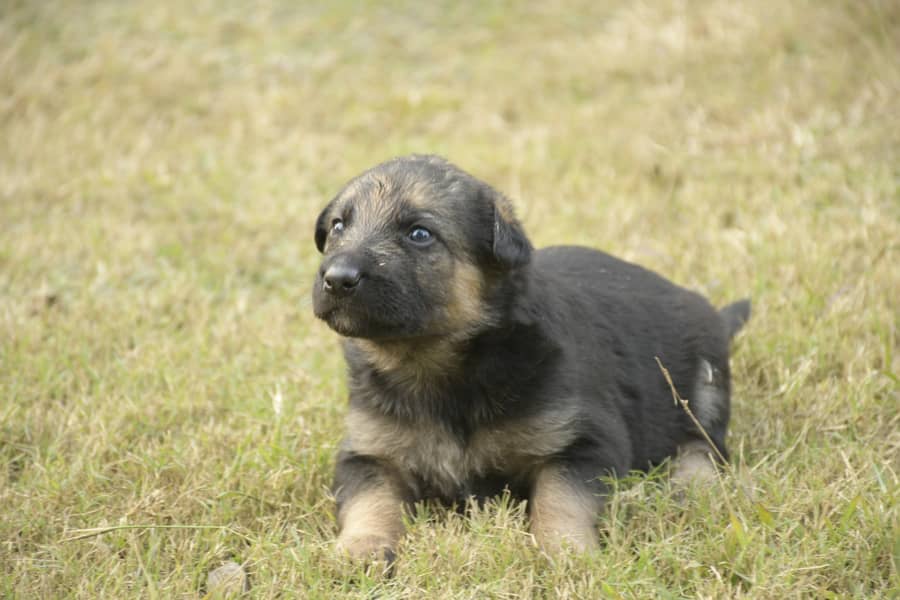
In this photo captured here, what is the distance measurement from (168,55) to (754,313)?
7082 mm

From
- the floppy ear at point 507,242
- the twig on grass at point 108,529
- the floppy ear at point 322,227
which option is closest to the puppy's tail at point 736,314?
the floppy ear at point 507,242

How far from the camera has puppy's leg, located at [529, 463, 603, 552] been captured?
3705mm

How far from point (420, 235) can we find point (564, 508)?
1196 mm

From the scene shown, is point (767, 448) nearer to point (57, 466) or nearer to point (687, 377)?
point (687, 377)

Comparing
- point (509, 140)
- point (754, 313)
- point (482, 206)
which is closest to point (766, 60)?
point (509, 140)

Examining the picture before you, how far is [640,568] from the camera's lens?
357 cm

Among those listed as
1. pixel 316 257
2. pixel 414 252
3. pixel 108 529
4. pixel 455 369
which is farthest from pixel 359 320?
pixel 316 257

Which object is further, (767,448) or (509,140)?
(509,140)

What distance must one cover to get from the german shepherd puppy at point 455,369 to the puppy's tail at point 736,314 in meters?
1.28

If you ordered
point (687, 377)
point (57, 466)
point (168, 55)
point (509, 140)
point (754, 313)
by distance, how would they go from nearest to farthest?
point (57, 466), point (687, 377), point (754, 313), point (509, 140), point (168, 55)

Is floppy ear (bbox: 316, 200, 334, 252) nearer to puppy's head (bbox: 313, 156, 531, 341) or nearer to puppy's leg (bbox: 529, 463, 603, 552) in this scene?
puppy's head (bbox: 313, 156, 531, 341)

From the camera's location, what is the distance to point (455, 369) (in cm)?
410

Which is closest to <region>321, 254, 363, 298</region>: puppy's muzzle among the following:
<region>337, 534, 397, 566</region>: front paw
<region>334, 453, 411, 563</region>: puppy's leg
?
<region>334, 453, 411, 563</region>: puppy's leg

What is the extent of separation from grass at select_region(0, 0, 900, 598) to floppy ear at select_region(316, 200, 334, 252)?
39 cm
